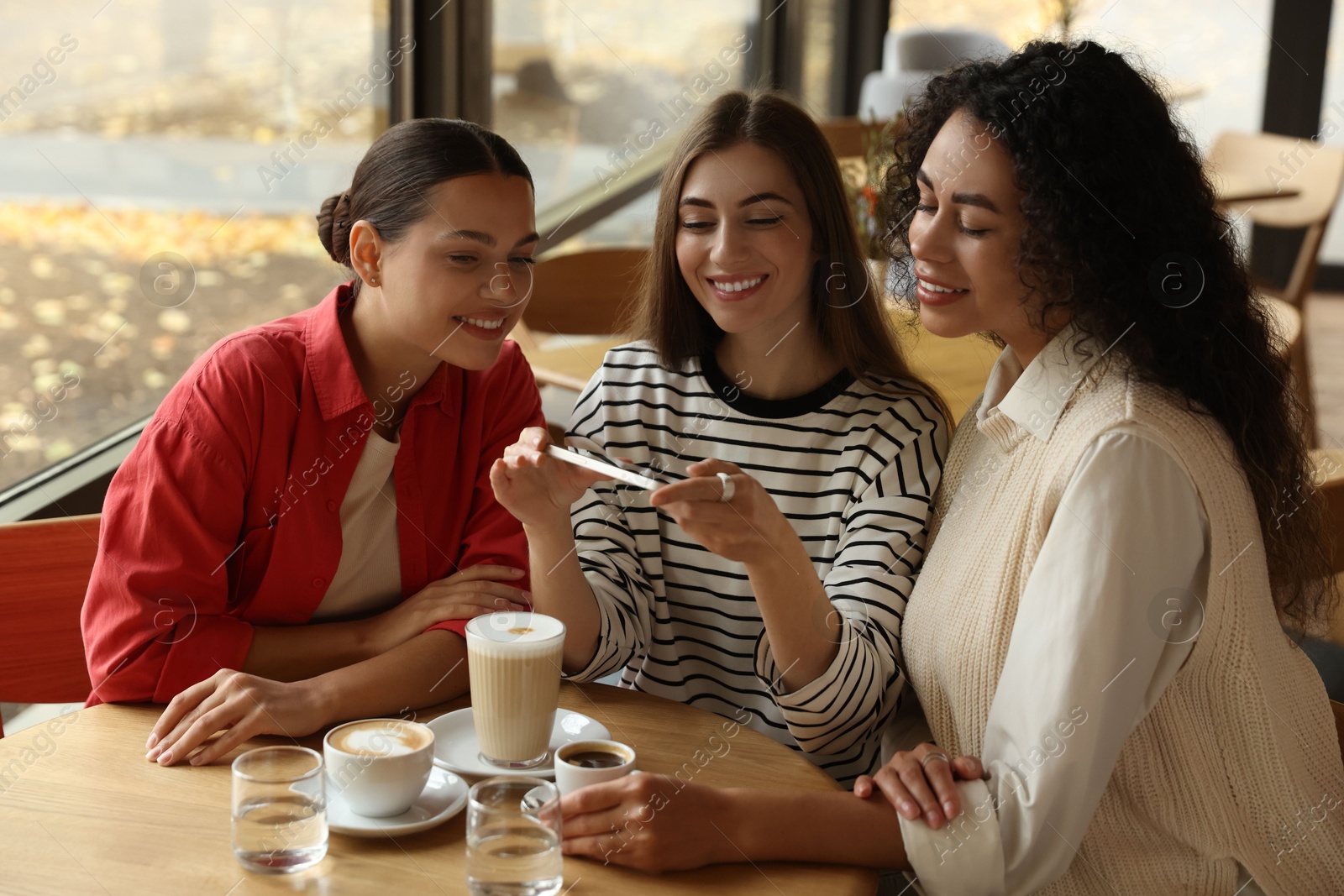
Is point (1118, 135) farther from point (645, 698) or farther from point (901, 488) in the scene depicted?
point (645, 698)

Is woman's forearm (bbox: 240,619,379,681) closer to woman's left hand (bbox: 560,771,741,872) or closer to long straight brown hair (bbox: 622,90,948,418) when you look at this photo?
woman's left hand (bbox: 560,771,741,872)

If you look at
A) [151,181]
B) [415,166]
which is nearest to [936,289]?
[415,166]

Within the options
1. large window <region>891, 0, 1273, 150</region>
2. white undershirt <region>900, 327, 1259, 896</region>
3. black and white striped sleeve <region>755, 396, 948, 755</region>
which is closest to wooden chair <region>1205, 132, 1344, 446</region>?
large window <region>891, 0, 1273, 150</region>

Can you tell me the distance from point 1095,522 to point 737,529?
35cm

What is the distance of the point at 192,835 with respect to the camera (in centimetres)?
105

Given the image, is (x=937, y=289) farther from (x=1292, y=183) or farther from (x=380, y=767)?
(x=1292, y=183)

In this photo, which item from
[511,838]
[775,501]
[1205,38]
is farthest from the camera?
[1205,38]

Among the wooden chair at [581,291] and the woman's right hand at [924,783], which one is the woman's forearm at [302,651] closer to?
the woman's right hand at [924,783]

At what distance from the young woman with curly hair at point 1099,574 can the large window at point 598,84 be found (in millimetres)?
2097

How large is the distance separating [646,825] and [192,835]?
396 millimetres

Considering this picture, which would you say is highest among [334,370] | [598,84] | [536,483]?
[598,84]

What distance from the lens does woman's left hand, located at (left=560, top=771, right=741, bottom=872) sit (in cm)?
104

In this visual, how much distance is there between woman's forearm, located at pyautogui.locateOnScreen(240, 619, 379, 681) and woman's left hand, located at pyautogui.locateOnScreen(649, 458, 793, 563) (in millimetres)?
451

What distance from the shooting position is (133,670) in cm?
131
